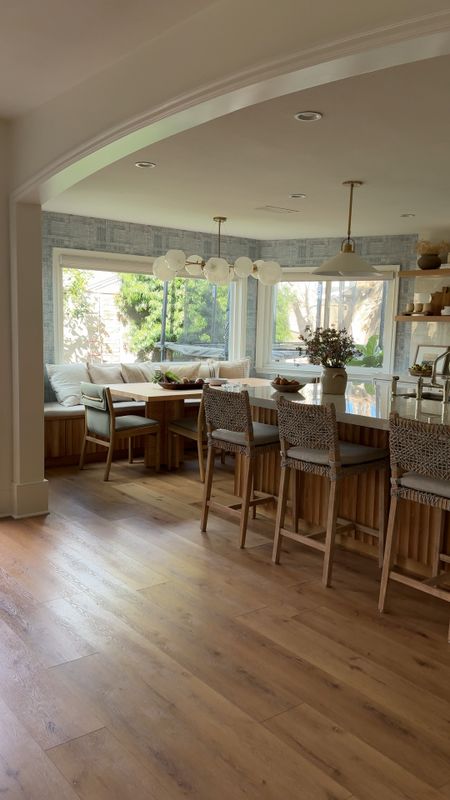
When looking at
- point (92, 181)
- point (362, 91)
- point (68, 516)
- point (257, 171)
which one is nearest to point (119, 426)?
point (68, 516)

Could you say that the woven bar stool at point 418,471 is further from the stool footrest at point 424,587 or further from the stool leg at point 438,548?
the stool leg at point 438,548

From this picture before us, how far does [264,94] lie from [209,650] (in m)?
2.19

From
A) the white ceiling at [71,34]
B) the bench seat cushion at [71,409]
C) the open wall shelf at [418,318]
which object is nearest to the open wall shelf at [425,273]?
the open wall shelf at [418,318]

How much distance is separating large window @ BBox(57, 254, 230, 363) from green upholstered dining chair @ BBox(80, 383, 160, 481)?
4.28 feet

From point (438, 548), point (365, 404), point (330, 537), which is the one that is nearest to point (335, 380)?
point (365, 404)

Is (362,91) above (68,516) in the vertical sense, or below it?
above

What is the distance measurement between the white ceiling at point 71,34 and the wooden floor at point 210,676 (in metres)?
2.54

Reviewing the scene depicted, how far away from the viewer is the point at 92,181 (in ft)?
16.1

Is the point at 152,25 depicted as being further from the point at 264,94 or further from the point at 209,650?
the point at 209,650

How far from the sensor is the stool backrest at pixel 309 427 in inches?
130

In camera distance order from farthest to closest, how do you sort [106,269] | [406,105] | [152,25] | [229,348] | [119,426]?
1. [229,348]
2. [106,269]
3. [119,426]
4. [406,105]
5. [152,25]

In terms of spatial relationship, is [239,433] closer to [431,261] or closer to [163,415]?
[163,415]

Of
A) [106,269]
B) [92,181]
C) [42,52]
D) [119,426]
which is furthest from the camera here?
[106,269]

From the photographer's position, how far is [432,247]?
6.54m
